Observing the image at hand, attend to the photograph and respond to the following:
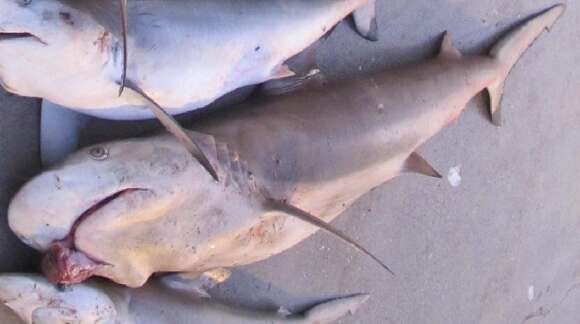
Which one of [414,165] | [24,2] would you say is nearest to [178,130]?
[24,2]

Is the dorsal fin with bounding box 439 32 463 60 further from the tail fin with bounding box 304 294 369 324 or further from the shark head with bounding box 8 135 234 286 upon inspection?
the shark head with bounding box 8 135 234 286

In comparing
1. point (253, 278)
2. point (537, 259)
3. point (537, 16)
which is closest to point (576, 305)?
point (537, 259)

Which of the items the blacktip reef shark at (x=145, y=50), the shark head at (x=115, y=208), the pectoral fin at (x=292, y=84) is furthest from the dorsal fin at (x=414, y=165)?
the shark head at (x=115, y=208)

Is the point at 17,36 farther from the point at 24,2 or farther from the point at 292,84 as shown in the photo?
the point at 292,84

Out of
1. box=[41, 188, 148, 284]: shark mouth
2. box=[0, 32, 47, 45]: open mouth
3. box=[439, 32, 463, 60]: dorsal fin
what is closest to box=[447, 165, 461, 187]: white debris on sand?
box=[439, 32, 463, 60]: dorsal fin

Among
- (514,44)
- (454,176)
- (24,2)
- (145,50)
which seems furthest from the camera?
(454,176)

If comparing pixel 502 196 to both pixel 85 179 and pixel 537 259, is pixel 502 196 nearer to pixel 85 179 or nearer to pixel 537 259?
pixel 537 259

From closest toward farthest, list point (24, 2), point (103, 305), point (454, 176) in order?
point (24, 2) → point (103, 305) → point (454, 176)
